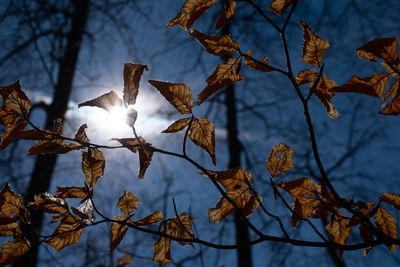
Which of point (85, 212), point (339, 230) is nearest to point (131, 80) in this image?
point (85, 212)

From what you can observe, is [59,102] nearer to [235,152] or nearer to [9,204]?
[235,152]

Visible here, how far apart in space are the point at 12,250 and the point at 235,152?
2742mm

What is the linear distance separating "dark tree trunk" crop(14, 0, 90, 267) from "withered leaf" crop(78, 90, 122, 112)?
1.59 m

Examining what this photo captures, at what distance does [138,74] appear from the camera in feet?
1.78

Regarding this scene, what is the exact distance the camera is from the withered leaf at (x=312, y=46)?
1.81ft

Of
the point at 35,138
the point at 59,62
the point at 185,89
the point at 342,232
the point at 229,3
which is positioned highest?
the point at 59,62

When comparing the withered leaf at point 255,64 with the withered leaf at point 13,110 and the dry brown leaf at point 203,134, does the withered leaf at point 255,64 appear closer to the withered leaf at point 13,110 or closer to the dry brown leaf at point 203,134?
the dry brown leaf at point 203,134

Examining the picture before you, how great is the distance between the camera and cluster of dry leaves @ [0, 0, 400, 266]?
0.53 meters

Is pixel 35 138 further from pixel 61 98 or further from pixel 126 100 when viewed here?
pixel 61 98

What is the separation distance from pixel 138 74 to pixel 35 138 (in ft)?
0.87

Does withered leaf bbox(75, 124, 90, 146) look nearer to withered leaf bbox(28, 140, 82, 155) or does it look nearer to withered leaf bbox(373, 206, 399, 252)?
withered leaf bbox(28, 140, 82, 155)

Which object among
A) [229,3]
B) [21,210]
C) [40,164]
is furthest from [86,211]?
[40,164]

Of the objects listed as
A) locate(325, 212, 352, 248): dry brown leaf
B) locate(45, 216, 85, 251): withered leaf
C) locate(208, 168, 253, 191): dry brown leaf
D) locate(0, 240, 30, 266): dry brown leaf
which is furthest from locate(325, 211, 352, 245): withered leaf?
locate(0, 240, 30, 266): dry brown leaf

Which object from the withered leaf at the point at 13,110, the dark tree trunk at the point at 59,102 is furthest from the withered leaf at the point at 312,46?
the dark tree trunk at the point at 59,102
